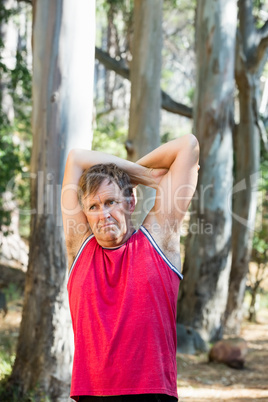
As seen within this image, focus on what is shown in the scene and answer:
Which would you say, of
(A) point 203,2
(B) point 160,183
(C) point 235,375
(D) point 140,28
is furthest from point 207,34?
(B) point 160,183

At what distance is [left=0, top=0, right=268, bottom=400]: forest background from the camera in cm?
457

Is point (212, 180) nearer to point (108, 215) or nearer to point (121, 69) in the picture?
point (121, 69)

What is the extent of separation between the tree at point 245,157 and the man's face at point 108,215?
7244mm

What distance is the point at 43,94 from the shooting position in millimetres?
4672

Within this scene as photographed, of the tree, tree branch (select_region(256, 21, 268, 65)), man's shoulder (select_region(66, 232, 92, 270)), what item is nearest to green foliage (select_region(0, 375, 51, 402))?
man's shoulder (select_region(66, 232, 92, 270))

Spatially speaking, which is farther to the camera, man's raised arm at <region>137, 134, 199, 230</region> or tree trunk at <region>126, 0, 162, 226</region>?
tree trunk at <region>126, 0, 162, 226</region>

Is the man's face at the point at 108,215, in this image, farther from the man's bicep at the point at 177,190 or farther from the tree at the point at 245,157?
the tree at the point at 245,157

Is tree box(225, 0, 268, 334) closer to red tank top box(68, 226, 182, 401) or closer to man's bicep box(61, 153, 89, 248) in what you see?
man's bicep box(61, 153, 89, 248)

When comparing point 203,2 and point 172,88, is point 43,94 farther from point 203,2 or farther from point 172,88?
point 172,88

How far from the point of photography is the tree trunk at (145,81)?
20.8ft

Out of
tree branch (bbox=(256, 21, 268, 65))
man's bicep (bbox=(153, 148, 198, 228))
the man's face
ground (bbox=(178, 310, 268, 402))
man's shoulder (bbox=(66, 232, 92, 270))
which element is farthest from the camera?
tree branch (bbox=(256, 21, 268, 65))

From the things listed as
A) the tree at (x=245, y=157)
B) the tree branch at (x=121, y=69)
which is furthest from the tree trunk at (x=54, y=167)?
the tree at (x=245, y=157)

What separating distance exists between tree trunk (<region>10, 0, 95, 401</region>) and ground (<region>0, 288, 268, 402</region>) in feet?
2.74

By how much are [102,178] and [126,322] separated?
643mm
